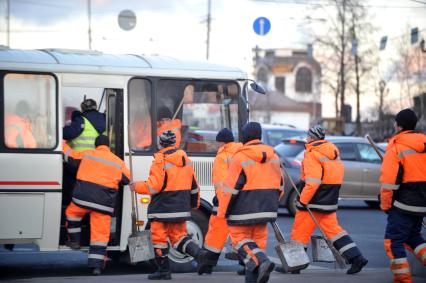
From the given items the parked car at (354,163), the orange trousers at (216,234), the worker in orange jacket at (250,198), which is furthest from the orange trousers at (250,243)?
the parked car at (354,163)

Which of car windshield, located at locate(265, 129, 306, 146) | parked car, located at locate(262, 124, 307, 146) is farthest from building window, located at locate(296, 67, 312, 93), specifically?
car windshield, located at locate(265, 129, 306, 146)

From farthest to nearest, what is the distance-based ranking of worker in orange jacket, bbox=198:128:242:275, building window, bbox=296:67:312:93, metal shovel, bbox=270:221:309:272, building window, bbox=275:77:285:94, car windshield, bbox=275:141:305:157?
1. building window, bbox=275:77:285:94
2. building window, bbox=296:67:312:93
3. car windshield, bbox=275:141:305:157
4. worker in orange jacket, bbox=198:128:242:275
5. metal shovel, bbox=270:221:309:272

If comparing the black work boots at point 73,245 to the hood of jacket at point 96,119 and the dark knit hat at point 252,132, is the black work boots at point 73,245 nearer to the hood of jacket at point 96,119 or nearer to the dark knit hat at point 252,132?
the hood of jacket at point 96,119

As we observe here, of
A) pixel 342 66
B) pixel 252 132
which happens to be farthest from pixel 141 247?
pixel 342 66

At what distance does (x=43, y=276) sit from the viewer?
11.7m

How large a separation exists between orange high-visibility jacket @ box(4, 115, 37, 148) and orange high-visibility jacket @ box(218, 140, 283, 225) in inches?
108

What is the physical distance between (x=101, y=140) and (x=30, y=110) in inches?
38.1

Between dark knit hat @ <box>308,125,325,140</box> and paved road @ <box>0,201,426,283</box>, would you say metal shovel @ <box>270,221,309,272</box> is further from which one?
dark knit hat @ <box>308,125,325,140</box>

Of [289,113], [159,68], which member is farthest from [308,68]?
[159,68]

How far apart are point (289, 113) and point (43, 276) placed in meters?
86.6

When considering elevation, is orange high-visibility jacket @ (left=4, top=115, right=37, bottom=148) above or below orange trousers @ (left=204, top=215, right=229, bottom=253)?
above

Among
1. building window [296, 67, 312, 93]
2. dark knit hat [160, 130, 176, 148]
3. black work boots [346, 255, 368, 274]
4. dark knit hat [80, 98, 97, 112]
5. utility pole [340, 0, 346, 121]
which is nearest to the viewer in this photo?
dark knit hat [160, 130, 176, 148]

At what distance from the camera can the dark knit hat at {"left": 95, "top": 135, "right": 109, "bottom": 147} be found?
1107cm

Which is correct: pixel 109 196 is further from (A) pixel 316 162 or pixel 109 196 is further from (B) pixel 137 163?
(A) pixel 316 162
